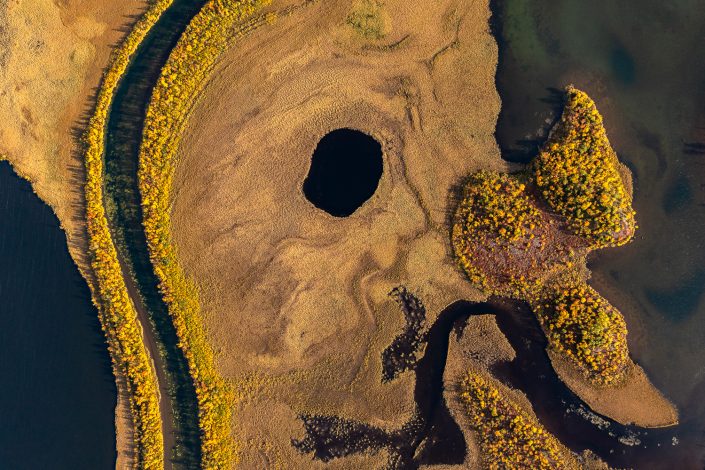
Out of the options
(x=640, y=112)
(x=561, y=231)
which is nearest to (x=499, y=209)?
(x=561, y=231)

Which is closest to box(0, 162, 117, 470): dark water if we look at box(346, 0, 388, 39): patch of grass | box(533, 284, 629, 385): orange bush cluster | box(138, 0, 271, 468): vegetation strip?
box(138, 0, 271, 468): vegetation strip

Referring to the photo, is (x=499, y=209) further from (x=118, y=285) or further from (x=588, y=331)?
(x=118, y=285)

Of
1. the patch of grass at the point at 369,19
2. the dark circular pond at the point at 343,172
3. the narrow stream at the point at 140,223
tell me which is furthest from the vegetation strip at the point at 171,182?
the dark circular pond at the point at 343,172

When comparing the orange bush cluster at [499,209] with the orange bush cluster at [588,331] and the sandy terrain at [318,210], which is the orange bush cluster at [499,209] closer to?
the sandy terrain at [318,210]

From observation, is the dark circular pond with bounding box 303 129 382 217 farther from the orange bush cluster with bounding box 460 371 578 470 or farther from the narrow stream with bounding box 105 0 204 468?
the orange bush cluster with bounding box 460 371 578 470

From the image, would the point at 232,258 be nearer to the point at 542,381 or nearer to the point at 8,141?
the point at 8,141
